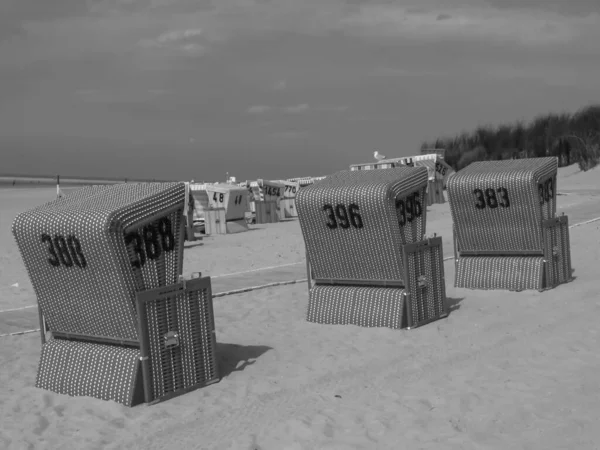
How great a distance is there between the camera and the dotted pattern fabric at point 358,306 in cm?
968

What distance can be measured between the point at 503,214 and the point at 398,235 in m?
3.02

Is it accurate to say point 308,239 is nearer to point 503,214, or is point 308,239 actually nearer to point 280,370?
point 280,370

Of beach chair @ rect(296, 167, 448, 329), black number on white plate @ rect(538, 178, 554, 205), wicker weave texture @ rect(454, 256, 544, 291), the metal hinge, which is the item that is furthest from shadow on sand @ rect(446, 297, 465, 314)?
the metal hinge

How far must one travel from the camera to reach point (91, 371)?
741cm

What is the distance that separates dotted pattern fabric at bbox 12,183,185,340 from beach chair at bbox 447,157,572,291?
588 centimetres

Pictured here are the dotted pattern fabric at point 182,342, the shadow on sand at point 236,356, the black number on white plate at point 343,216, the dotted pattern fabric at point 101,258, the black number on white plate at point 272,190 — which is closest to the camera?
the dotted pattern fabric at point 101,258

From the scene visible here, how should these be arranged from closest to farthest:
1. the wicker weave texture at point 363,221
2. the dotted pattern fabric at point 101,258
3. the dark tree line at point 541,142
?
the dotted pattern fabric at point 101,258, the wicker weave texture at point 363,221, the dark tree line at point 541,142

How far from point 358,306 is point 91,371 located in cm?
361

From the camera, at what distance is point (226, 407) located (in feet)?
23.2

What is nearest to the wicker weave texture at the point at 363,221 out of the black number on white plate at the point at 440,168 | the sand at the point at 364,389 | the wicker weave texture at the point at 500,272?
the sand at the point at 364,389

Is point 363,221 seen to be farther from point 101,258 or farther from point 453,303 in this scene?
point 101,258

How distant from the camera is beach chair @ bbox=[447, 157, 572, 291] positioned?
468 inches

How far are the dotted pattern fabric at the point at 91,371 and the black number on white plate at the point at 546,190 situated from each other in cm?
705

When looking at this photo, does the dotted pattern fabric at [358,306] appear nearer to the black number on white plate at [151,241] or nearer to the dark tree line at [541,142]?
the black number on white plate at [151,241]
